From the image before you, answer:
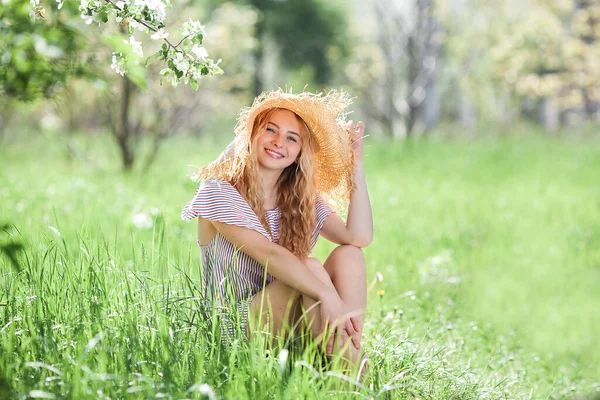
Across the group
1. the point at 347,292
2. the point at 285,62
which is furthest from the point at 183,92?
the point at 347,292

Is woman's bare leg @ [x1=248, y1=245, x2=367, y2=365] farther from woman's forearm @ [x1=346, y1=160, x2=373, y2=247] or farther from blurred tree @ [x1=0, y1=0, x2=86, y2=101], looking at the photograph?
blurred tree @ [x1=0, y1=0, x2=86, y2=101]

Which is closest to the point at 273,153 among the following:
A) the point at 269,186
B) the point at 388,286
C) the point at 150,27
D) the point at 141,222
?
the point at 269,186

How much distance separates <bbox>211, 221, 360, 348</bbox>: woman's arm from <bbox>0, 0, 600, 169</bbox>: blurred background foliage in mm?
770

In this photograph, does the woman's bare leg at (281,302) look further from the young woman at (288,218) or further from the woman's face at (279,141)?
the woman's face at (279,141)

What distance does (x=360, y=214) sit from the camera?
10.6 feet

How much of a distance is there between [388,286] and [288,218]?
1.50 meters

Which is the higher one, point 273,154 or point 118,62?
point 118,62

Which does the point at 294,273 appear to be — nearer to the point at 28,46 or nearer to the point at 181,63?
the point at 181,63

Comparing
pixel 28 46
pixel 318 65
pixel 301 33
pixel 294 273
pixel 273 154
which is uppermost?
pixel 301 33

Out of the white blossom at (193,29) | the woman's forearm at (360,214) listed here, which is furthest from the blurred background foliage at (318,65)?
the woman's forearm at (360,214)

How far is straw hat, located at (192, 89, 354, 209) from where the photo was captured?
3.06m

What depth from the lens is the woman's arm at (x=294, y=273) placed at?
2.68m

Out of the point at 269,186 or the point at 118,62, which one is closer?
the point at 118,62

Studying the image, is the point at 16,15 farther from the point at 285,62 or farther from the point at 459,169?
the point at 285,62
